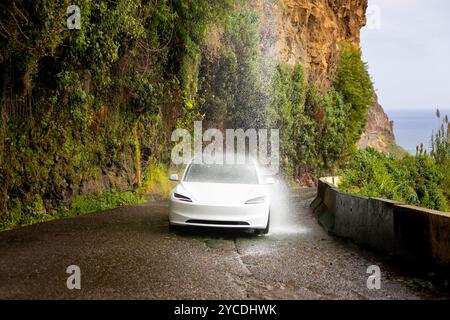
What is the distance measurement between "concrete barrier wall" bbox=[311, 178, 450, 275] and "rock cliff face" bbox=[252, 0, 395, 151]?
24.5 metres

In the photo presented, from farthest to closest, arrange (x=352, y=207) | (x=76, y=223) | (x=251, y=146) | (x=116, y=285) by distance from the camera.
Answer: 1. (x=251, y=146)
2. (x=76, y=223)
3. (x=352, y=207)
4. (x=116, y=285)

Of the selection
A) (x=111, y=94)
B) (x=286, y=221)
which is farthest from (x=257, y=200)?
(x=111, y=94)

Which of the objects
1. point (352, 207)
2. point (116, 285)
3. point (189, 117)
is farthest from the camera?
point (189, 117)

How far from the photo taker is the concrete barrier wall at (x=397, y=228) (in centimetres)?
704

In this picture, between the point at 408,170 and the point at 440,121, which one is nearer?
the point at 408,170

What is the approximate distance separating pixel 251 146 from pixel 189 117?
28.1 ft

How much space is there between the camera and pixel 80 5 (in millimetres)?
11211

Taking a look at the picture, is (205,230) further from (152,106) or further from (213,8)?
(213,8)

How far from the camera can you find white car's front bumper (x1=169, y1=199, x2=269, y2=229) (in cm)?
1002

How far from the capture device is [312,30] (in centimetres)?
4353

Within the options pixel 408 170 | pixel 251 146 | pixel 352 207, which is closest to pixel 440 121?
pixel 408 170

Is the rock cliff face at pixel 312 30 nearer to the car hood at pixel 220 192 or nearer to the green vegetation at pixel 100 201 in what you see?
the green vegetation at pixel 100 201

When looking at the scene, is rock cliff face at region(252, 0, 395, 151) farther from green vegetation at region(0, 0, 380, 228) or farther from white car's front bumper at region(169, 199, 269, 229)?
white car's front bumper at region(169, 199, 269, 229)

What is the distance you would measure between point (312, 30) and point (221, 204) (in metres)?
36.1
